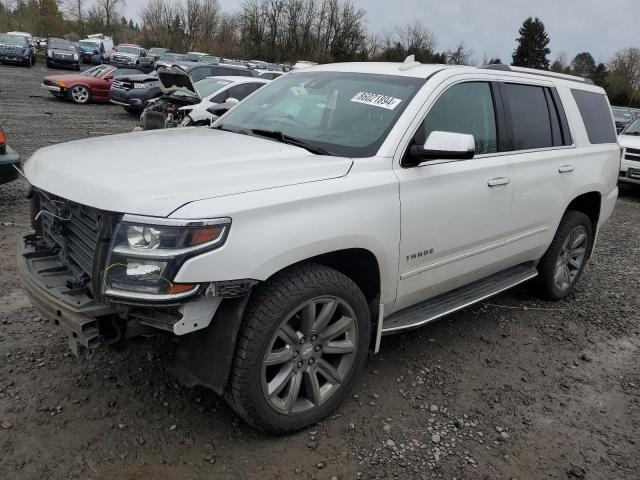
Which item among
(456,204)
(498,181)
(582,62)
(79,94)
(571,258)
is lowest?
(79,94)

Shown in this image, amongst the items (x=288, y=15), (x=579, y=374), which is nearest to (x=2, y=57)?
(x=288, y=15)

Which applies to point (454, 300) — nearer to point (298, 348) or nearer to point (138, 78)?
point (298, 348)

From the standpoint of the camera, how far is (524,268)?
14.4 feet

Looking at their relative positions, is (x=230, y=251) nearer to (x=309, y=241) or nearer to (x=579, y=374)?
(x=309, y=241)

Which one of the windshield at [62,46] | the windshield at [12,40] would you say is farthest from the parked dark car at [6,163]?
the windshield at [12,40]

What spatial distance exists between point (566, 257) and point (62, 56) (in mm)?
34639

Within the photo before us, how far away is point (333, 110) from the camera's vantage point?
346cm

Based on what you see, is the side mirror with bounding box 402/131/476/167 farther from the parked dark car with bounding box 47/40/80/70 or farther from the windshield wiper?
the parked dark car with bounding box 47/40/80/70

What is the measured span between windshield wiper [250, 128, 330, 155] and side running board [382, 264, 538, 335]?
1.07 meters

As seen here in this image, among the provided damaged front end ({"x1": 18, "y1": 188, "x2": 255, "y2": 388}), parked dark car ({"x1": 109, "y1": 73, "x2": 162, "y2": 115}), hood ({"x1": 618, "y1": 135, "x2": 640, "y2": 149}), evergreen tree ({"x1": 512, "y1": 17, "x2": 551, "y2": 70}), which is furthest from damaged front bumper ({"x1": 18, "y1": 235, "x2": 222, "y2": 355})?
evergreen tree ({"x1": 512, "y1": 17, "x2": 551, "y2": 70})

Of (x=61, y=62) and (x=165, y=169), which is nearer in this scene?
(x=165, y=169)

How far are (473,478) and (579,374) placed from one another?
60.1 inches

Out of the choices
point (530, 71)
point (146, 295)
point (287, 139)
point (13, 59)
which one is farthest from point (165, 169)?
point (13, 59)

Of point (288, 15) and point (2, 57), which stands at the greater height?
point (288, 15)
